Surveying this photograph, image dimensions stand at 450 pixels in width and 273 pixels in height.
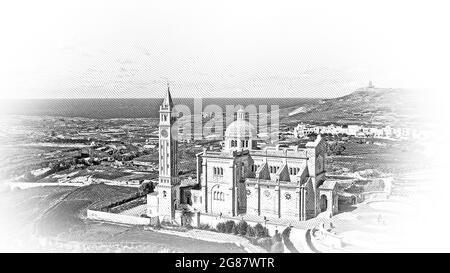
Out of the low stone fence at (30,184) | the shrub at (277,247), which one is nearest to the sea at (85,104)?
the low stone fence at (30,184)

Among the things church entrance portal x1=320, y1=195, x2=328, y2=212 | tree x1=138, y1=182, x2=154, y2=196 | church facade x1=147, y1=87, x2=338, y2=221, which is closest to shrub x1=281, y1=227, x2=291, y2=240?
church facade x1=147, y1=87, x2=338, y2=221

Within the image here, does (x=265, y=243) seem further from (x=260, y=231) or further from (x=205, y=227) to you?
(x=205, y=227)

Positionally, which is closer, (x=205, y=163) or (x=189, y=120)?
(x=205, y=163)

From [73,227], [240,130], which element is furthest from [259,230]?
[73,227]

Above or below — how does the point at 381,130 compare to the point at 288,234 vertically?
above
